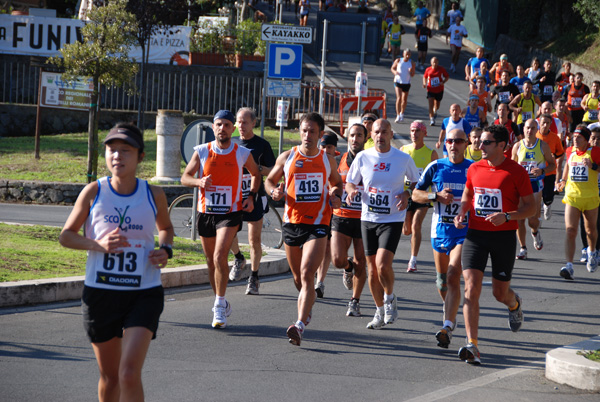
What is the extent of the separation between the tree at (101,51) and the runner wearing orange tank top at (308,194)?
7603 mm

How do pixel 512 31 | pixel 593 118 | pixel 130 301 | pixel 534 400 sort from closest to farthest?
pixel 130 301, pixel 534 400, pixel 593 118, pixel 512 31

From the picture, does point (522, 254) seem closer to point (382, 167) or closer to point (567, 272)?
point (567, 272)

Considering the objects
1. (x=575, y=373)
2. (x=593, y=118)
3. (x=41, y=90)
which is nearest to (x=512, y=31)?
(x=593, y=118)

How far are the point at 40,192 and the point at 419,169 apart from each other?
893 centimetres

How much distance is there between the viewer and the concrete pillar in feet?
59.7

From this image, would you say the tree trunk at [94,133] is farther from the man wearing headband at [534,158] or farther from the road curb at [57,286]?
the man wearing headband at [534,158]

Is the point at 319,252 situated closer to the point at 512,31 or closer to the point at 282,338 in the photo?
the point at 282,338

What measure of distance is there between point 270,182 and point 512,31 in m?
34.3

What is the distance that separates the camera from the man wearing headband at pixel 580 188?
11625 mm

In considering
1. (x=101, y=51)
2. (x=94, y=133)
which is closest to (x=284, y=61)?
(x=101, y=51)

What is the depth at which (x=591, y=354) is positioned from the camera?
7.05 m

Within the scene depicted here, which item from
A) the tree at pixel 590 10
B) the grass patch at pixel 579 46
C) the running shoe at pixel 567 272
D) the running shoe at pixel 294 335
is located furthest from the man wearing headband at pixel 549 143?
the tree at pixel 590 10

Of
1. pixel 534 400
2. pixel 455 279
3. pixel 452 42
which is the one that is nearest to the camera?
pixel 534 400

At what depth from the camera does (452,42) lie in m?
35.5
